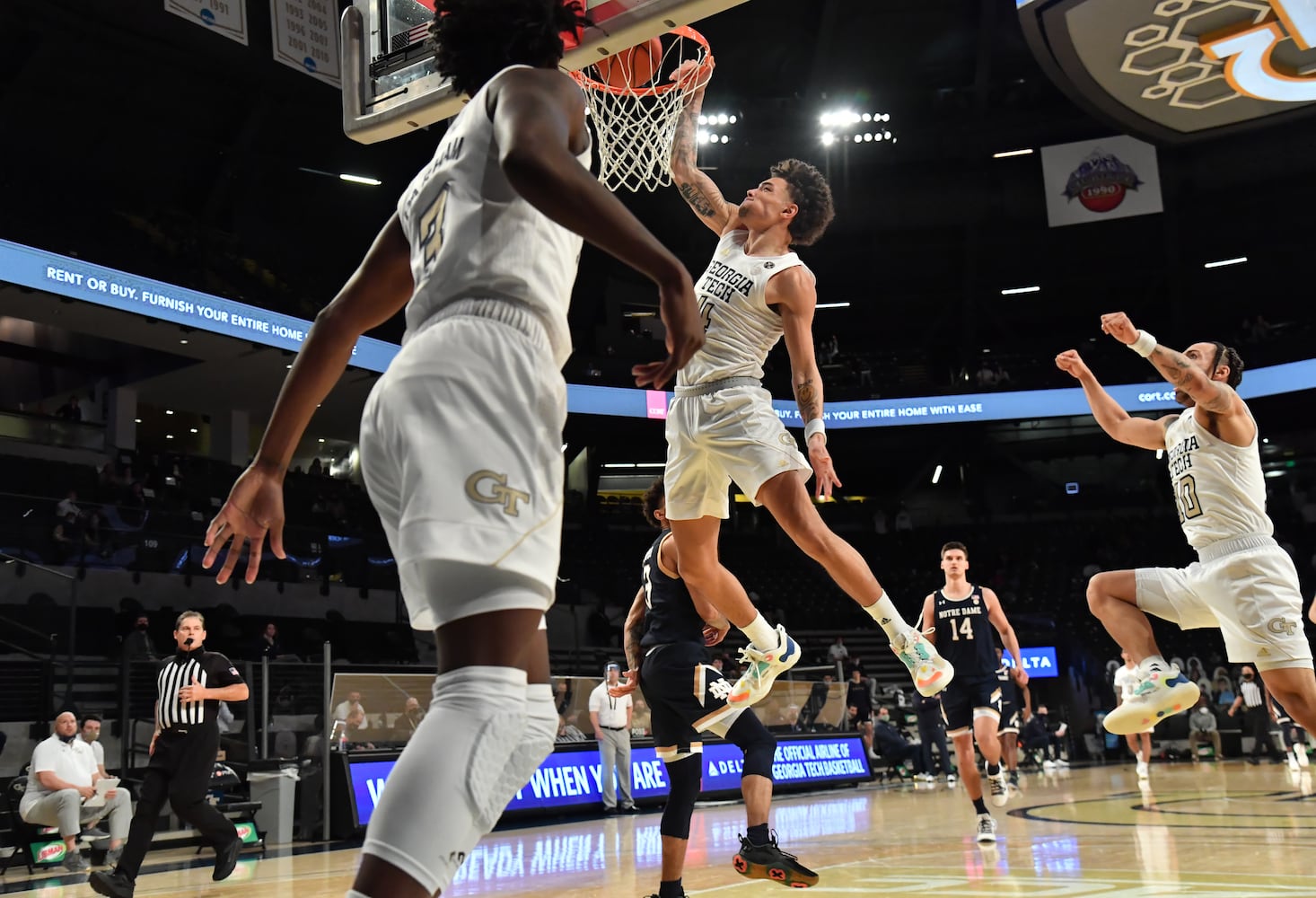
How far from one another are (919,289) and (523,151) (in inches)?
1244

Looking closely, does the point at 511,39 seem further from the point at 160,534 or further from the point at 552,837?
the point at 160,534

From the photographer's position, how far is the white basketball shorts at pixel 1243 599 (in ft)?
18.3

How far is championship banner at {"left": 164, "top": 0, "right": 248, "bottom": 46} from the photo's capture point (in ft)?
49.5

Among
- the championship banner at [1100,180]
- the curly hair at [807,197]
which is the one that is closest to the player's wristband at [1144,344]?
the curly hair at [807,197]

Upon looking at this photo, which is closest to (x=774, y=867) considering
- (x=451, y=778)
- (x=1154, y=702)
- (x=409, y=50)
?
(x=1154, y=702)

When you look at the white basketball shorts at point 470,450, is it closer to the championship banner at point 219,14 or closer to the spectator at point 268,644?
the spectator at point 268,644

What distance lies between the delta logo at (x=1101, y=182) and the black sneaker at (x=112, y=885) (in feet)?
89.5

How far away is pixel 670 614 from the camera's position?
18.7ft

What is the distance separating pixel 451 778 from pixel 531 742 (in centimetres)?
22

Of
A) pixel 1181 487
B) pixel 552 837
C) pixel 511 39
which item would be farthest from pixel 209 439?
pixel 511 39

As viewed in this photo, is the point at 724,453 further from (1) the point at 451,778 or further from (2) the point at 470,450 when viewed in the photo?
(1) the point at 451,778

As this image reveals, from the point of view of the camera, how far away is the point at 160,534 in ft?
56.1

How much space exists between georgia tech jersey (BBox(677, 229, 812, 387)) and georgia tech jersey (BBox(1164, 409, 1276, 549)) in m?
2.49

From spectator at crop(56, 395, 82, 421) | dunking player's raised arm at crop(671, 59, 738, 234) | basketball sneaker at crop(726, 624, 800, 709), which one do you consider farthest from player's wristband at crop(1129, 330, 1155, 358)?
spectator at crop(56, 395, 82, 421)
